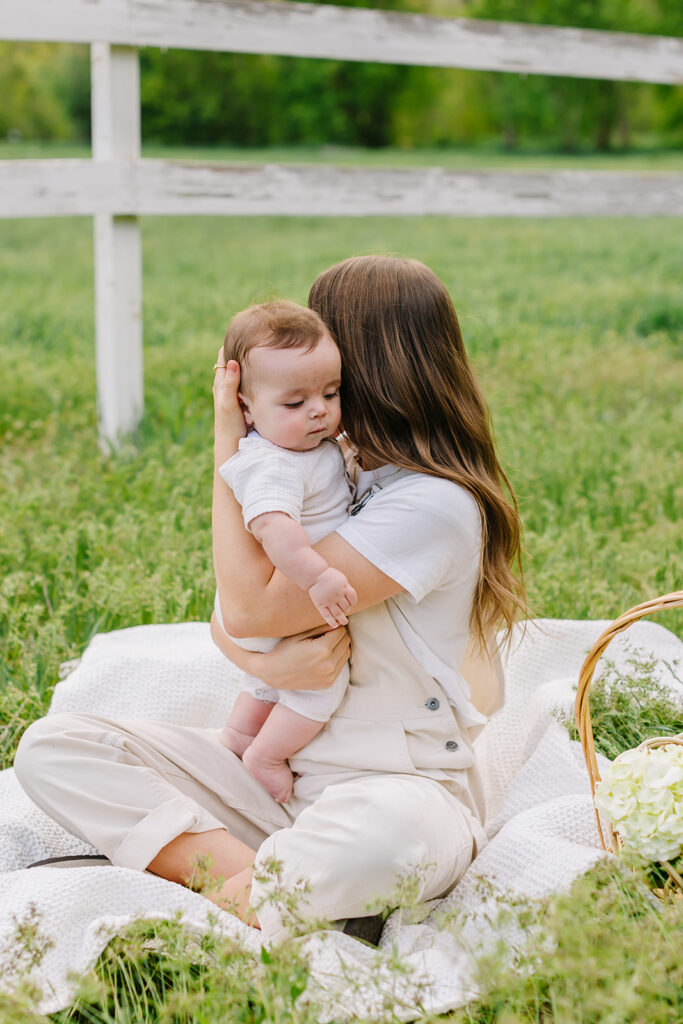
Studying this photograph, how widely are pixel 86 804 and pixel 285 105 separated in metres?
39.0

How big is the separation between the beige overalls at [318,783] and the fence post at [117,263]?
7.30 ft

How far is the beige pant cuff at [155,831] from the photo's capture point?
78.8 inches

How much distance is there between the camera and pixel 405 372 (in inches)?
78.7

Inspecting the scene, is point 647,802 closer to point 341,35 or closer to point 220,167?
point 220,167

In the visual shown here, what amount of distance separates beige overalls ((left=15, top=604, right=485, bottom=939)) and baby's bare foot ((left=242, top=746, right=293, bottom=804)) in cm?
3

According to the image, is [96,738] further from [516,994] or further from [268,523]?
[516,994]

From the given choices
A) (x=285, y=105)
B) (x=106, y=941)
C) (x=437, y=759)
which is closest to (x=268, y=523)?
(x=437, y=759)

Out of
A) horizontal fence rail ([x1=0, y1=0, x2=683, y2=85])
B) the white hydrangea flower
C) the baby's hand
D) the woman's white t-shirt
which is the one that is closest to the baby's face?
the woman's white t-shirt

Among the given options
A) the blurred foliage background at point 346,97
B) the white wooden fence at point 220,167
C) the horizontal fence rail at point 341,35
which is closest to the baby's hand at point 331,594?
the white wooden fence at point 220,167

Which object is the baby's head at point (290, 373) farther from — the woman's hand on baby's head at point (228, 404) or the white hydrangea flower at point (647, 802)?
the white hydrangea flower at point (647, 802)

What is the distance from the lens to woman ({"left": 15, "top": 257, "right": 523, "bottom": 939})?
6.42 feet

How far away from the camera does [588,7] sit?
38844mm

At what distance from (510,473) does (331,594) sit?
225 centimetres

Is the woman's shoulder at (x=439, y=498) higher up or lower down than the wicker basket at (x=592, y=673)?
higher up
